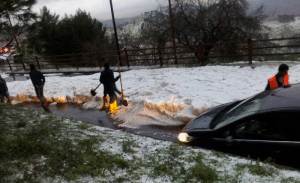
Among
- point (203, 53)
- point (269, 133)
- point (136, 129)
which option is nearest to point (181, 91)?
point (136, 129)

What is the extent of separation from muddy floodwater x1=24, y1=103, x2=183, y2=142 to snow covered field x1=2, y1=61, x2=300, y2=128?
303 mm

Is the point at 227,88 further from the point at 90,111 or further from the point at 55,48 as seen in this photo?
the point at 55,48

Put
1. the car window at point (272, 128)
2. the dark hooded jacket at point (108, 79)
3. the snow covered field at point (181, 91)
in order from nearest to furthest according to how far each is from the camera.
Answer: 1. the car window at point (272, 128)
2. the snow covered field at point (181, 91)
3. the dark hooded jacket at point (108, 79)

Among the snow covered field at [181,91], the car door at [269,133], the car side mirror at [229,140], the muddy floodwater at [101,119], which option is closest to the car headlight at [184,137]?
the car side mirror at [229,140]

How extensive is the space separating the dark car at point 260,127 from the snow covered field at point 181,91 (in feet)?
8.02

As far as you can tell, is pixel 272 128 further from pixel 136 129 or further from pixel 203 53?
pixel 203 53

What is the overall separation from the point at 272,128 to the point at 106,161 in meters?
2.45

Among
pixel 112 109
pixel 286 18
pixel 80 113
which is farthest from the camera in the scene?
pixel 286 18

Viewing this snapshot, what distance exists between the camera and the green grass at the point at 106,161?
3082mm

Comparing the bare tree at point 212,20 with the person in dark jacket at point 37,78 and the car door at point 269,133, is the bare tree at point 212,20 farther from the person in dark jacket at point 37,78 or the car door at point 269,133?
the car door at point 269,133

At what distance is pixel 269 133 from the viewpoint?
3.07 m

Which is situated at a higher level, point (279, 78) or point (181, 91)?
point (279, 78)

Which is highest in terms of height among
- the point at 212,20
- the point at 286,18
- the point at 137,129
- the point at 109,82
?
the point at 212,20

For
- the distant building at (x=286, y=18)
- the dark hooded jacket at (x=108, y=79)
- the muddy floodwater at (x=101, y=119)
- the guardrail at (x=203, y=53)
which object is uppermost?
the distant building at (x=286, y=18)
